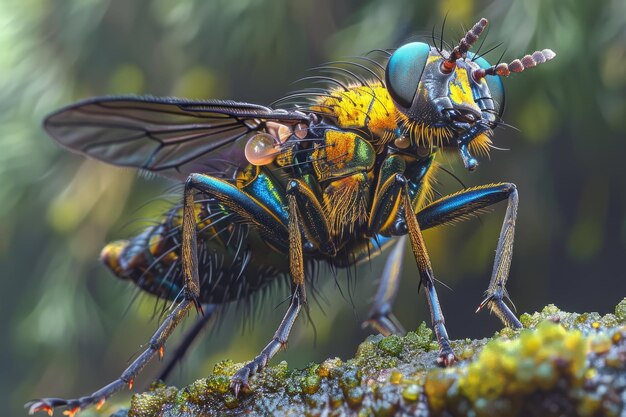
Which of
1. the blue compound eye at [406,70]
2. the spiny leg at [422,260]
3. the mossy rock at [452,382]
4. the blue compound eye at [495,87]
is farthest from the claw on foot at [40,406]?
the blue compound eye at [495,87]

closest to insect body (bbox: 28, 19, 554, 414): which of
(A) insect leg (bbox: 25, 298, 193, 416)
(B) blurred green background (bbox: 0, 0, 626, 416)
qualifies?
(A) insect leg (bbox: 25, 298, 193, 416)

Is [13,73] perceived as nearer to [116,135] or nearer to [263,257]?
[116,135]

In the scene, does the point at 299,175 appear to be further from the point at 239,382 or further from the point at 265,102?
the point at 265,102

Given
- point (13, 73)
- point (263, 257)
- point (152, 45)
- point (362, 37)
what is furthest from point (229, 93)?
point (263, 257)

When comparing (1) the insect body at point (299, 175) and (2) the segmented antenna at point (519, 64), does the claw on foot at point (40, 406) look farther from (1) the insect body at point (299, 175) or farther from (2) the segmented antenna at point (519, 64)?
(2) the segmented antenna at point (519, 64)

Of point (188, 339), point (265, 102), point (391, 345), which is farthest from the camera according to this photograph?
point (265, 102)

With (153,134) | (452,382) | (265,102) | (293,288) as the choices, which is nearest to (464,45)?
(293,288)
